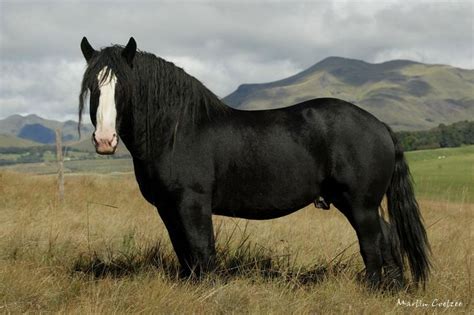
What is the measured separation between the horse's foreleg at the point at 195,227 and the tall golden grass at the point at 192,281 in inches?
8.1

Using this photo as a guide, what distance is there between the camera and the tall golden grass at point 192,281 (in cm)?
424

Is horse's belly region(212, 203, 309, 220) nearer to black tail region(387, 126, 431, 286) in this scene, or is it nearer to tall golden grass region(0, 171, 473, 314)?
tall golden grass region(0, 171, 473, 314)

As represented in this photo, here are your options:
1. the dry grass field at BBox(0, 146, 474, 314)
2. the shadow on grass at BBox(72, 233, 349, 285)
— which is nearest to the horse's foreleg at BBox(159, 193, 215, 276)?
the dry grass field at BBox(0, 146, 474, 314)

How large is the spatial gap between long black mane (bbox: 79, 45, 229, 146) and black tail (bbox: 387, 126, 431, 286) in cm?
221

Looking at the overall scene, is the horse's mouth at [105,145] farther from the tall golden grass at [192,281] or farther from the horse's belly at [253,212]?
the horse's belly at [253,212]

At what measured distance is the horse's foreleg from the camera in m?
4.63

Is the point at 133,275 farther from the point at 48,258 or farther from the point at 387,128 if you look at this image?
the point at 387,128

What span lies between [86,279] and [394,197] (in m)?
3.62

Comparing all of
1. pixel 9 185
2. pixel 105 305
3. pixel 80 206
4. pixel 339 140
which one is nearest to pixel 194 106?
pixel 339 140

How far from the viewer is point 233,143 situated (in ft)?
16.3

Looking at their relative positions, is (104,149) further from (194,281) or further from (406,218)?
(406,218)

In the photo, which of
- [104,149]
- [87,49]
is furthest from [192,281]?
[87,49]

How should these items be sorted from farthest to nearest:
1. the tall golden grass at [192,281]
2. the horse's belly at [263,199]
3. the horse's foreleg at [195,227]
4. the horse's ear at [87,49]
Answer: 1. the horse's belly at [263,199]
2. the horse's ear at [87,49]
3. the horse's foreleg at [195,227]
4. the tall golden grass at [192,281]

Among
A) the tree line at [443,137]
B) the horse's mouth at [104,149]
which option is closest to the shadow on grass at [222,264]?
the horse's mouth at [104,149]
